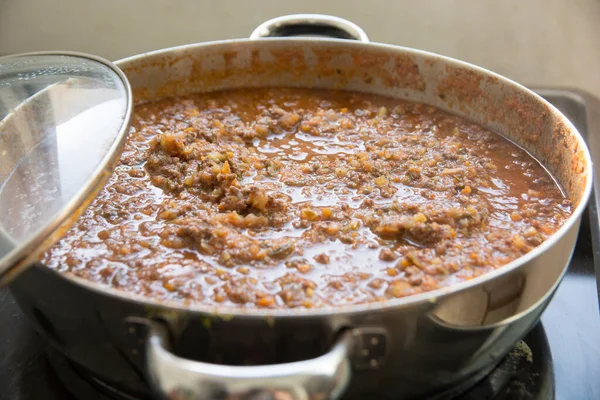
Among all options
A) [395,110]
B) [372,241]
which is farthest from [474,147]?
[372,241]

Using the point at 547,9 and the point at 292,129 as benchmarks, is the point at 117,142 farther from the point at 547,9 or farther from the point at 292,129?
the point at 547,9

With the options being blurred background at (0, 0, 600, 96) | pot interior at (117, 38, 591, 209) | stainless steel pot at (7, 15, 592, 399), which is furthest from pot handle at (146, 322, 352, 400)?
blurred background at (0, 0, 600, 96)

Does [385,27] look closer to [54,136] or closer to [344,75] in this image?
[344,75]

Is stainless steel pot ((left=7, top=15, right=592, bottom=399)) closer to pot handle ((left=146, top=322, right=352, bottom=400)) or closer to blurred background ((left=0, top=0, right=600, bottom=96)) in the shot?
pot handle ((left=146, top=322, right=352, bottom=400))

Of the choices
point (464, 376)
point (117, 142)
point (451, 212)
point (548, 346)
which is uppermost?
point (117, 142)

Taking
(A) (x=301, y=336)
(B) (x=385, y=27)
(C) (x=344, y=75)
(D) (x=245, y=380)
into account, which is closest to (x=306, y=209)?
(A) (x=301, y=336)
